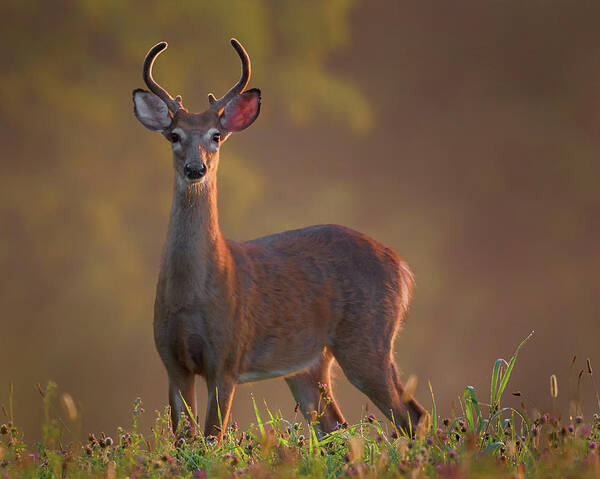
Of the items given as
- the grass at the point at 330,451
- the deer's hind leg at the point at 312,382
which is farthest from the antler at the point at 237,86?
the grass at the point at 330,451

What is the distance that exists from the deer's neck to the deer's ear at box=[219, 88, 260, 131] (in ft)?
1.37

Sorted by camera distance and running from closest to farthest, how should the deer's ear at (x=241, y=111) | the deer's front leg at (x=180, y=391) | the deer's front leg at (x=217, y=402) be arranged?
the deer's front leg at (x=217, y=402) → the deer's front leg at (x=180, y=391) → the deer's ear at (x=241, y=111)

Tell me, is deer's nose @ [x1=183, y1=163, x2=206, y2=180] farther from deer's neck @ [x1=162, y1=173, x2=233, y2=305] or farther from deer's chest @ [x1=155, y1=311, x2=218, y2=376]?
deer's chest @ [x1=155, y1=311, x2=218, y2=376]

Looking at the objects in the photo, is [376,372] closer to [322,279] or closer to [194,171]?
[322,279]

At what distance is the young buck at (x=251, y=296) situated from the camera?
15.8 feet

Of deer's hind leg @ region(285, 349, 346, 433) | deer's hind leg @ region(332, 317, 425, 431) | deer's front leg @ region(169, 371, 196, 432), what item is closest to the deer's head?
deer's front leg @ region(169, 371, 196, 432)

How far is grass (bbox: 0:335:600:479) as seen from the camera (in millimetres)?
3008

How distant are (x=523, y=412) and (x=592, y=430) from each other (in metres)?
0.39

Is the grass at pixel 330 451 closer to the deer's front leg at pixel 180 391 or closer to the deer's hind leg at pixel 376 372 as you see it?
the deer's front leg at pixel 180 391

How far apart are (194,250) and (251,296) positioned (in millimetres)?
492

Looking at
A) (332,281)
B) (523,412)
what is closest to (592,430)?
(523,412)

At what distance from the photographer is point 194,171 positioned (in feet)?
15.4

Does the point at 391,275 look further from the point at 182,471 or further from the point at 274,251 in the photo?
the point at 182,471

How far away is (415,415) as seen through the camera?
217 inches
